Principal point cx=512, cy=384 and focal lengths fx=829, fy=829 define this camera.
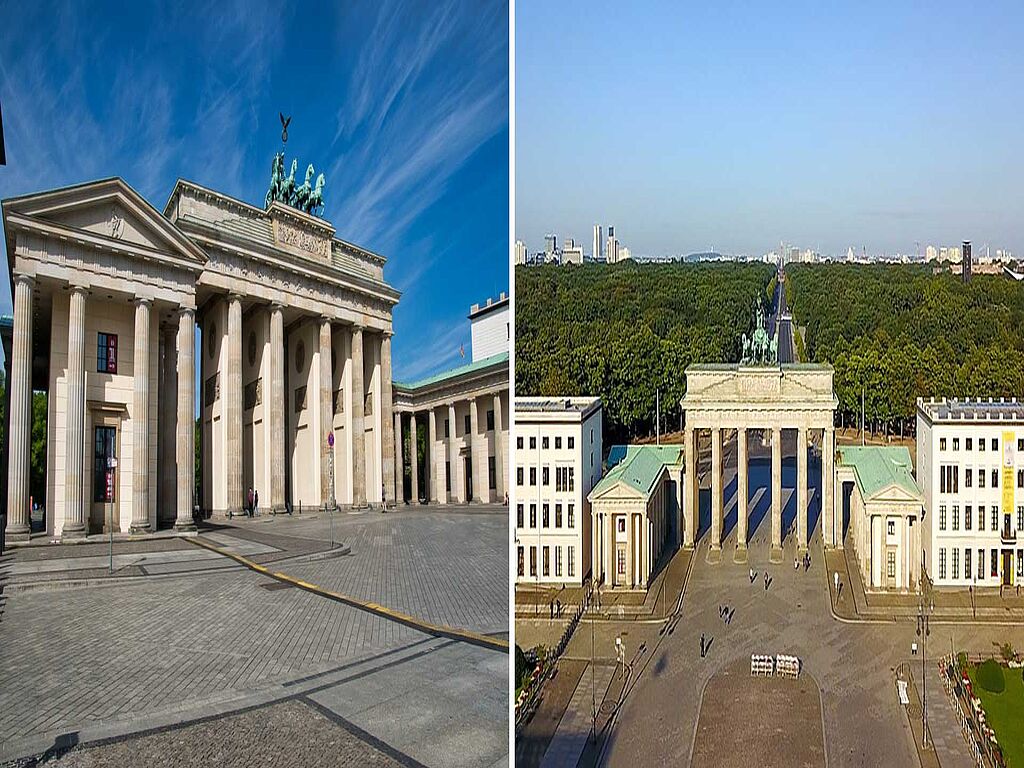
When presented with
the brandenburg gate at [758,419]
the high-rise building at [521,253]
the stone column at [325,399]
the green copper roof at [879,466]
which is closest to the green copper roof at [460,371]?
the stone column at [325,399]

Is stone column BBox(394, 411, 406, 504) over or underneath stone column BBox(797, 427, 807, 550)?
over

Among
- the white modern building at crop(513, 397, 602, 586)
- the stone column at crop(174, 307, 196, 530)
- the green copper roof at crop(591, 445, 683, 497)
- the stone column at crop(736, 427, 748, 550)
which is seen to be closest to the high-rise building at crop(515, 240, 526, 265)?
the white modern building at crop(513, 397, 602, 586)

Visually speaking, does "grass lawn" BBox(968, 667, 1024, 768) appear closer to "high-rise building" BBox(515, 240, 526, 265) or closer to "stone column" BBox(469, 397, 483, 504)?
"high-rise building" BBox(515, 240, 526, 265)

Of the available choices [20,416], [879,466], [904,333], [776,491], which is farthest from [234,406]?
[776,491]

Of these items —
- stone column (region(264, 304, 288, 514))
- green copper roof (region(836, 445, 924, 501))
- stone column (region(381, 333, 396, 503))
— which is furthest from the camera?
green copper roof (region(836, 445, 924, 501))

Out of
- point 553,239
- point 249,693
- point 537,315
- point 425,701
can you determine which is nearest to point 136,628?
point 249,693
